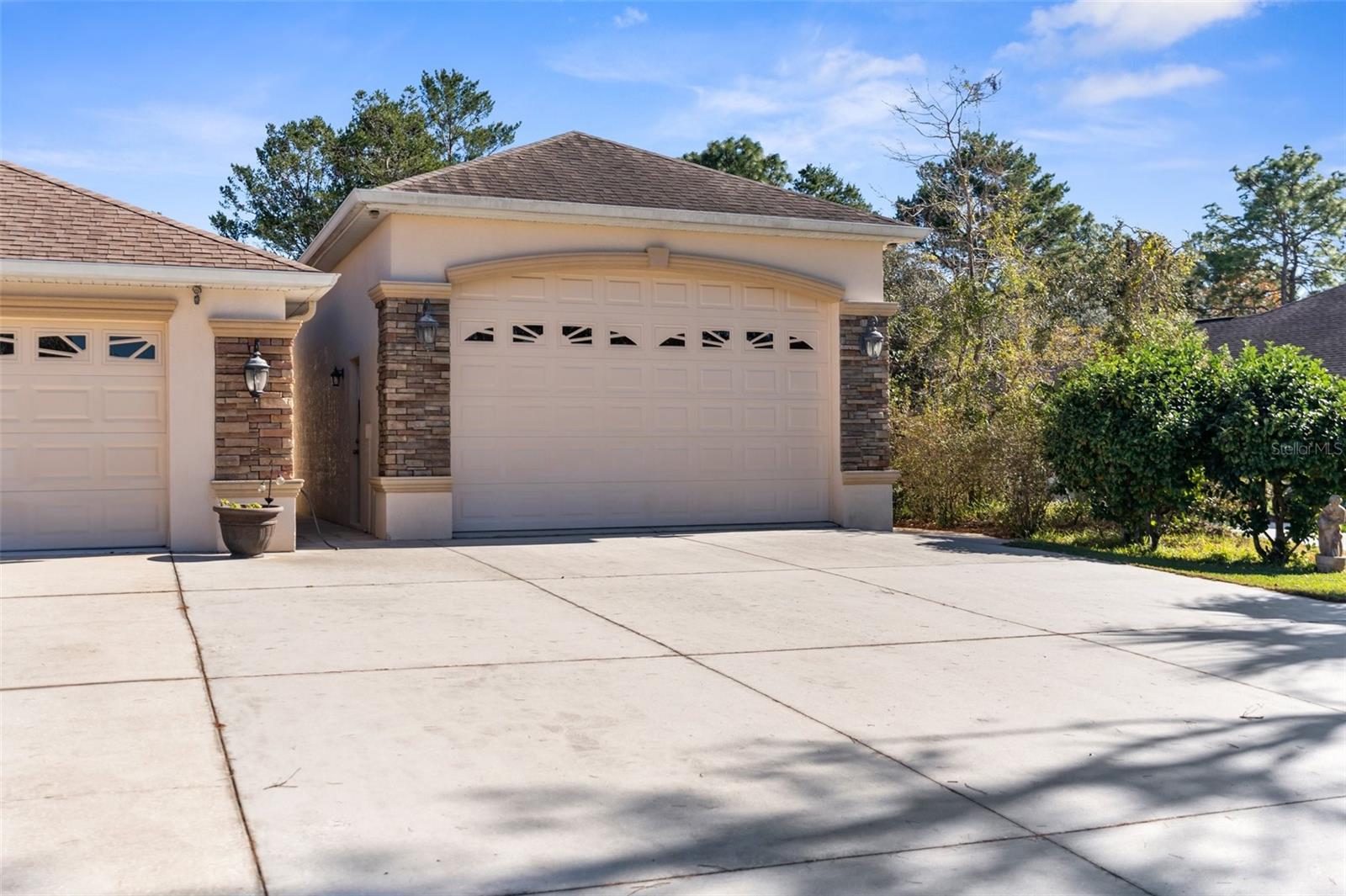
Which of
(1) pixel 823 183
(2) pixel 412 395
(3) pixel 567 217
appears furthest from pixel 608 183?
(1) pixel 823 183

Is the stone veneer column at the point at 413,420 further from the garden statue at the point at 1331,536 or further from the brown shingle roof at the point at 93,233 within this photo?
the garden statue at the point at 1331,536

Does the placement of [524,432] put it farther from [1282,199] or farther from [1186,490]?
[1282,199]

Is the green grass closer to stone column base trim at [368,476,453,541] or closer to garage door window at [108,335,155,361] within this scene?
stone column base trim at [368,476,453,541]

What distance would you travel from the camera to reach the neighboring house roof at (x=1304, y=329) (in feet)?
79.6

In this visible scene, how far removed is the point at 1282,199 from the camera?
45781 mm

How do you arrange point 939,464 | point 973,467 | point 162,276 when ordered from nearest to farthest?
point 162,276, point 973,467, point 939,464

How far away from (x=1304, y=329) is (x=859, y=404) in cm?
1510

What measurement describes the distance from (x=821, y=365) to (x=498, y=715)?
11.0 m

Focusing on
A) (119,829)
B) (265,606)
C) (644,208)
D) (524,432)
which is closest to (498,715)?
(119,829)

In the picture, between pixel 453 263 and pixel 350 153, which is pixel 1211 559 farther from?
pixel 350 153

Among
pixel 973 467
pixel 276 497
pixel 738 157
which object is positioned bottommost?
pixel 276 497

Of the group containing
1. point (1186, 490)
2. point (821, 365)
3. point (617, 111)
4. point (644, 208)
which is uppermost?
point (617, 111)

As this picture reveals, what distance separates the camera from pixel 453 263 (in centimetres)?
1420

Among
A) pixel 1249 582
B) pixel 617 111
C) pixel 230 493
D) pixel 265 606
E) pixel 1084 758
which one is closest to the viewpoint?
pixel 1084 758
